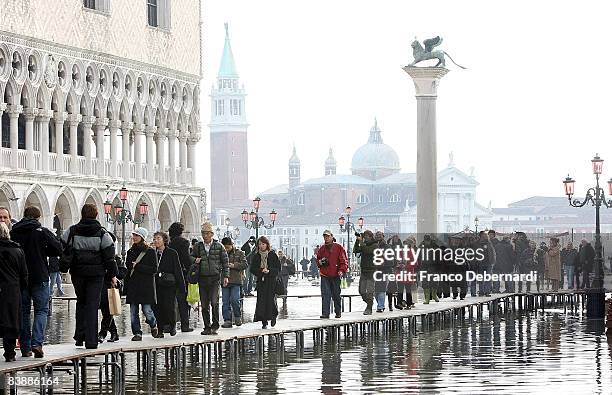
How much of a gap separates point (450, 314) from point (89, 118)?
24.7 meters

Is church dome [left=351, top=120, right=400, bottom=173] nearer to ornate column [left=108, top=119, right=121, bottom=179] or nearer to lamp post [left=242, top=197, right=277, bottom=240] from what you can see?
lamp post [left=242, top=197, right=277, bottom=240]

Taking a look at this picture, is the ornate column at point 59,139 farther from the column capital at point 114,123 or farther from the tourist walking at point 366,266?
the tourist walking at point 366,266

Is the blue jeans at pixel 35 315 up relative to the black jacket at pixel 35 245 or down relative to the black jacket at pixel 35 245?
down

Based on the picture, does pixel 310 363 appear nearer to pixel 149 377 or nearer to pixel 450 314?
pixel 149 377

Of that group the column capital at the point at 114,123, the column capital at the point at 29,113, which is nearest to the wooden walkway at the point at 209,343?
the column capital at the point at 29,113

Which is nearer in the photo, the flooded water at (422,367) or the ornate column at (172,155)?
the flooded water at (422,367)

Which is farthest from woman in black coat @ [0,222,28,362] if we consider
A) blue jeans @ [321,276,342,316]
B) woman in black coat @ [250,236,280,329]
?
blue jeans @ [321,276,342,316]

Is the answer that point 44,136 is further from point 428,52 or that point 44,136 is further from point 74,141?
point 428,52

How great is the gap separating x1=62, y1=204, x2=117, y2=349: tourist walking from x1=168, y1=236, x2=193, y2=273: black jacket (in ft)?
11.0

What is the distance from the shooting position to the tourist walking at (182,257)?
19438 millimetres

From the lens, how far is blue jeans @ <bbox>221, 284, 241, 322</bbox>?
A: 21.3 m

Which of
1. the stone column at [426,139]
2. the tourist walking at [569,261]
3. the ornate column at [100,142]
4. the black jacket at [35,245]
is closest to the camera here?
the black jacket at [35,245]

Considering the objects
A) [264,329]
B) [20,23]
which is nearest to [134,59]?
[20,23]

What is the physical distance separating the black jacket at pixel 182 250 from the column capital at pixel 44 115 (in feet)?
90.9
